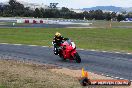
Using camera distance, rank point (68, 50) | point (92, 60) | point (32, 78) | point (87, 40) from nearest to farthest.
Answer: point (32, 78) < point (68, 50) < point (92, 60) < point (87, 40)

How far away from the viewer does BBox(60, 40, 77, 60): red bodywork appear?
19.7 metres

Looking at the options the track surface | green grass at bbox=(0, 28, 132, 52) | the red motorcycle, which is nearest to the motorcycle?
the red motorcycle

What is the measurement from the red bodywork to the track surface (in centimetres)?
41

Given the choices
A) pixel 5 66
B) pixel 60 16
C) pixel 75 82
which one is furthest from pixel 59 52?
pixel 60 16

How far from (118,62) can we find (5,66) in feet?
18.8

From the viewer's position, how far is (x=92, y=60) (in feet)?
65.3

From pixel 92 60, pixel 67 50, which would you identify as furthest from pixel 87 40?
pixel 67 50

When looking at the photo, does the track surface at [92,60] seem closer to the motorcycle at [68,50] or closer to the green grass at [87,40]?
the motorcycle at [68,50]

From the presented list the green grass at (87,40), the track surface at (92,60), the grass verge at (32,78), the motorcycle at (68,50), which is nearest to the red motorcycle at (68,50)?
the motorcycle at (68,50)

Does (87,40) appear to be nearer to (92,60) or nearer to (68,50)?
(92,60)

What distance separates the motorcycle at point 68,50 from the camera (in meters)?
19.6

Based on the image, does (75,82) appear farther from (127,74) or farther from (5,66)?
(5,66)

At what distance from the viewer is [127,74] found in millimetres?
15578

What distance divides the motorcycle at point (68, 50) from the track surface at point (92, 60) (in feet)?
1.08
